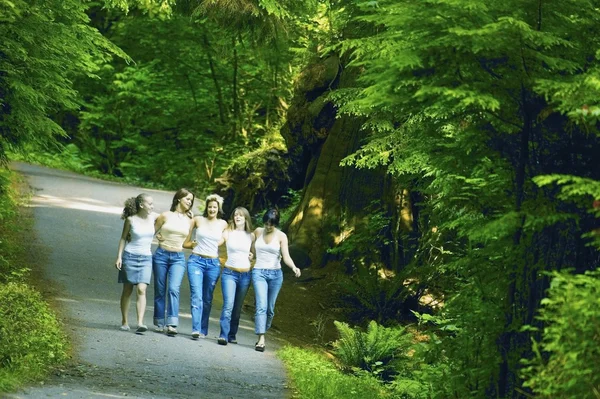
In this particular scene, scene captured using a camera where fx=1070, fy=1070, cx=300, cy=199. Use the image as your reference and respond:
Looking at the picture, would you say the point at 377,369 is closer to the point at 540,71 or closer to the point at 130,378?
the point at 130,378

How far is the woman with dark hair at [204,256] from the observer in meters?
13.5

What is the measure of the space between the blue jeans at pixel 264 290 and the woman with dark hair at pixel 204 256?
1.80 feet

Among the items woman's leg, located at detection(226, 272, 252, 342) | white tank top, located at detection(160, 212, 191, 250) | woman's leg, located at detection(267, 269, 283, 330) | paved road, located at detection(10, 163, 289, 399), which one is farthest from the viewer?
woman's leg, located at detection(226, 272, 252, 342)

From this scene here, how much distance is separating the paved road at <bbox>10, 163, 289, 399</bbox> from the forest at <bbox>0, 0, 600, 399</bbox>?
123cm

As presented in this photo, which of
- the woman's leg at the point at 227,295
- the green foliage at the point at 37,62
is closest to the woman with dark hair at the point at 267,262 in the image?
the woman's leg at the point at 227,295

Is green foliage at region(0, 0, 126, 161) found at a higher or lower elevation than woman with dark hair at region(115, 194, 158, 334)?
higher

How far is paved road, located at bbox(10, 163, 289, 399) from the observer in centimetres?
1044

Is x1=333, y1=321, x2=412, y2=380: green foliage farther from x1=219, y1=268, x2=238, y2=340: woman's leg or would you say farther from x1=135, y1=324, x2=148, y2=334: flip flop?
x1=135, y1=324, x2=148, y2=334: flip flop

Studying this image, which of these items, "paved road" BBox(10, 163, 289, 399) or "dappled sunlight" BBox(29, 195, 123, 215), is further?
"dappled sunlight" BBox(29, 195, 123, 215)

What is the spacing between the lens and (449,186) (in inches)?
366

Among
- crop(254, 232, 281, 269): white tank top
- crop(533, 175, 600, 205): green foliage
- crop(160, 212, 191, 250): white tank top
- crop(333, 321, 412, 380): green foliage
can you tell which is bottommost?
crop(333, 321, 412, 380): green foliage

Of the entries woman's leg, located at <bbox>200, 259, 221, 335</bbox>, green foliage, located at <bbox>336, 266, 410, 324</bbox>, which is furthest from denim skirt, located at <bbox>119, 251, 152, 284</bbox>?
green foliage, located at <bbox>336, 266, 410, 324</bbox>

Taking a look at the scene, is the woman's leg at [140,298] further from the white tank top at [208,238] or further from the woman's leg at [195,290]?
the white tank top at [208,238]

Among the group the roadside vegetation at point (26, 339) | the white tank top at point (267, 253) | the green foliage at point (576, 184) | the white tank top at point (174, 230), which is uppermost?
the green foliage at point (576, 184)
